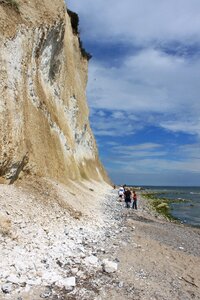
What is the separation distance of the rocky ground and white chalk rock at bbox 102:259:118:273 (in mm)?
28

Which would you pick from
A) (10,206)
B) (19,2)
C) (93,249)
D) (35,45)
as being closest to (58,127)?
(35,45)

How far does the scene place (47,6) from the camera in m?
28.4

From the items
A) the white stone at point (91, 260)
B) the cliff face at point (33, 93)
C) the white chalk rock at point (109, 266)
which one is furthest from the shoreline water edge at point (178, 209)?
the white chalk rock at point (109, 266)

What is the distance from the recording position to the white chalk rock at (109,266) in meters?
10.7

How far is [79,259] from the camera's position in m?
11.3

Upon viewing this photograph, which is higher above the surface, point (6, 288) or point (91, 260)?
point (91, 260)

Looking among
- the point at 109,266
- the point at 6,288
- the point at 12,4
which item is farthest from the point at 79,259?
the point at 12,4

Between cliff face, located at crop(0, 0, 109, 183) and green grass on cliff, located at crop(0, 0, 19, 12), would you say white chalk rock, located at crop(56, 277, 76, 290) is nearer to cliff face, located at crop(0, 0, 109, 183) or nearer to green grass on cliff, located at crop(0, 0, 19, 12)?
cliff face, located at crop(0, 0, 109, 183)

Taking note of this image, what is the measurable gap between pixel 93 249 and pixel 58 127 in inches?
758

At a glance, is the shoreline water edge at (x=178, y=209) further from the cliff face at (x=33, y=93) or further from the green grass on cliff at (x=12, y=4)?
the green grass on cliff at (x=12, y=4)

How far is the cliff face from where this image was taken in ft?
61.7

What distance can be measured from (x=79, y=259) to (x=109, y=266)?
3.24 feet

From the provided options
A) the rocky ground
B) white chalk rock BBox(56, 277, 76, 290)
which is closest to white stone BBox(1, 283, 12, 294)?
the rocky ground

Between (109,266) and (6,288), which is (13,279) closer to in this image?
(6,288)
